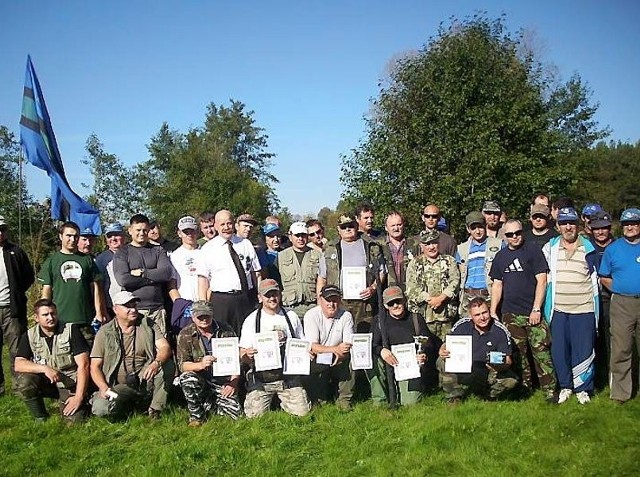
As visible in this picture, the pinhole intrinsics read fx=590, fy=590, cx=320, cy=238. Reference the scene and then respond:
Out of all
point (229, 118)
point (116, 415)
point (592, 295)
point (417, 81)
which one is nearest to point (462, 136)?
point (417, 81)

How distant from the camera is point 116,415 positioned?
6.67 meters

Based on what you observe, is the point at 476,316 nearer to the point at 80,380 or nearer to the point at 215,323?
the point at 215,323

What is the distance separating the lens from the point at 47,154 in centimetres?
1200

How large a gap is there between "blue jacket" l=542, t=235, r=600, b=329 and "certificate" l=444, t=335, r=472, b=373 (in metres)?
1.11

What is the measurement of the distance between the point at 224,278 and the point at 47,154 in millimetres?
6686

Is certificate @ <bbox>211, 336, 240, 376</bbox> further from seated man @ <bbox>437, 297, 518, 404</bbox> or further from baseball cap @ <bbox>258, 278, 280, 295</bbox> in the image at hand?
seated man @ <bbox>437, 297, 518, 404</bbox>

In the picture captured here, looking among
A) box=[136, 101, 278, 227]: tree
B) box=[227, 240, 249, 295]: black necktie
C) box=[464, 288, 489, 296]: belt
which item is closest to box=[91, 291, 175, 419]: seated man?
box=[227, 240, 249, 295]: black necktie

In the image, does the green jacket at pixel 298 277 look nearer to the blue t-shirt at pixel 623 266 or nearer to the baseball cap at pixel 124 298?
the baseball cap at pixel 124 298

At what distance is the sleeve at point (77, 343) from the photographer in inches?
265

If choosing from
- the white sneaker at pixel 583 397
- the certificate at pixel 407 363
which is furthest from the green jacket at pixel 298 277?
the white sneaker at pixel 583 397

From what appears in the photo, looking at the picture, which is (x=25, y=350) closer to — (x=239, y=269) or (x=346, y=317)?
(x=239, y=269)

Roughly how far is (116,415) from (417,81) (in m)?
14.6

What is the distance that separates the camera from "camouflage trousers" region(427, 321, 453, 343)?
7445 mm

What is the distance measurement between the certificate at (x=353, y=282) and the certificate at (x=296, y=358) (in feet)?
3.47
